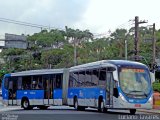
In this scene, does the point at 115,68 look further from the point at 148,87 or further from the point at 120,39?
the point at 120,39

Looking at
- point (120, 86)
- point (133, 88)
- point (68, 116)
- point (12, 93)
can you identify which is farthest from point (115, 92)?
point (12, 93)

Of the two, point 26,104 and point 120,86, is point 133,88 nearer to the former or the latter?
point 120,86

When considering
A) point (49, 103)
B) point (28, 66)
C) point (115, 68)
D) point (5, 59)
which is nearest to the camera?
point (115, 68)

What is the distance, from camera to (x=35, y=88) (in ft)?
113

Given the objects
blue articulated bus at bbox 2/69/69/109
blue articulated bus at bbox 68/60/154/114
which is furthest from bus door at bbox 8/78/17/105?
blue articulated bus at bbox 68/60/154/114

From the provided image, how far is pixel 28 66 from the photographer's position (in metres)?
91.3

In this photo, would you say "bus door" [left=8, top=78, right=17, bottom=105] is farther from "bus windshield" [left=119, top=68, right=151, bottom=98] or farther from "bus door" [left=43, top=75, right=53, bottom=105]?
"bus windshield" [left=119, top=68, right=151, bottom=98]

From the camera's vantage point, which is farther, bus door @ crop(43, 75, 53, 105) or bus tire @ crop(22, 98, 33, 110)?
bus tire @ crop(22, 98, 33, 110)

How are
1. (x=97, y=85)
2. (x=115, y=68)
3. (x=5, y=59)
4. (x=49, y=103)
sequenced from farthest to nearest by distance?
(x=5, y=59) < (x=49, y=103) < (x=97, y=85) < (x=115, y=68)

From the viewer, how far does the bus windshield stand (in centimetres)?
2536

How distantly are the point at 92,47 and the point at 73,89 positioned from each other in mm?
71062

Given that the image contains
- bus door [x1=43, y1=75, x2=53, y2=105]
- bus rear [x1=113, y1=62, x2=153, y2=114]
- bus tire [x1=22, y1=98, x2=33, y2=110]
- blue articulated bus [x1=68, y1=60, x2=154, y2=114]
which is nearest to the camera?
bus rear [x1=113, y1=62, x2=153, y2=114]

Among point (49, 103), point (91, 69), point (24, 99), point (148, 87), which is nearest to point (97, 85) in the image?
point (91, 69)

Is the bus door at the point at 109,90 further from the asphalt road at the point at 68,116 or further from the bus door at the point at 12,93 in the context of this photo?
the bus door at the point at 12,93
